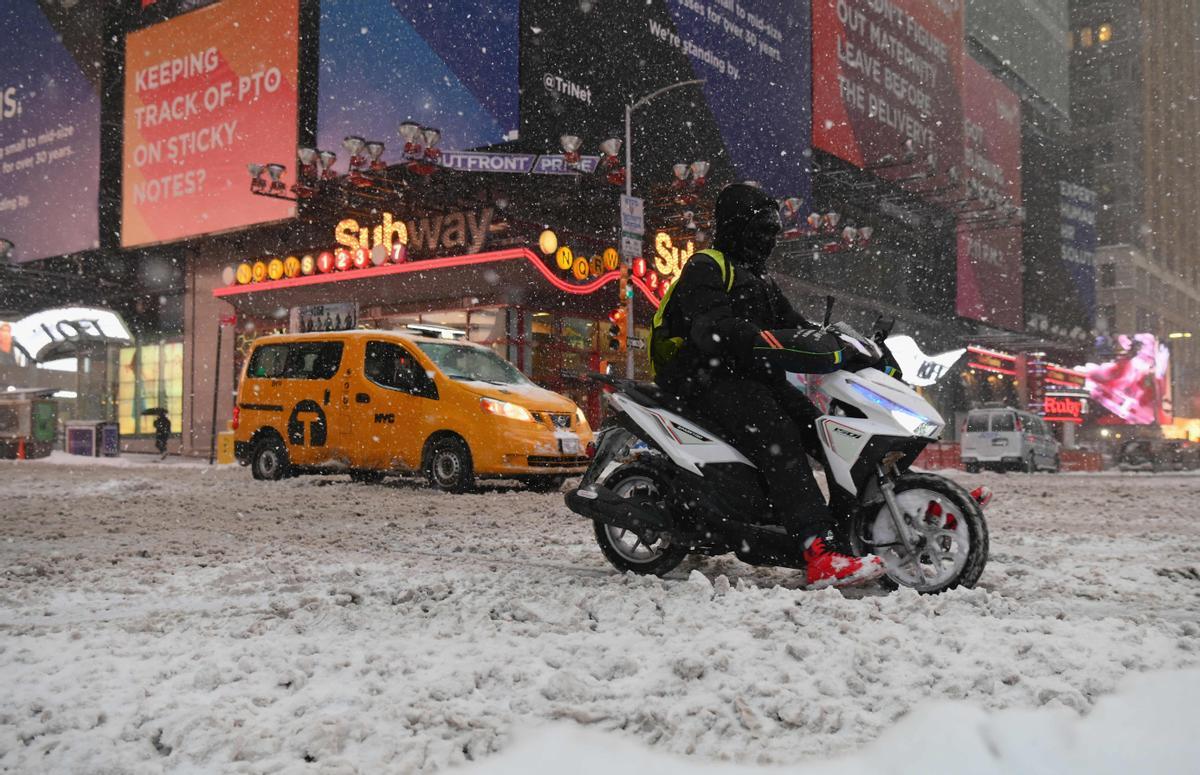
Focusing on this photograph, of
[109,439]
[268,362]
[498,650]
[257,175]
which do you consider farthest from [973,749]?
[109,439]

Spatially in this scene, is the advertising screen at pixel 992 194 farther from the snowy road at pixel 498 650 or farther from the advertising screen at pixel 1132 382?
the snowy road at pixel 498 650

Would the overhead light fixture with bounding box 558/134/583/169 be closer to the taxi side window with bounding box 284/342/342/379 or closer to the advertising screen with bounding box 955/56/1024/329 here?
the taxi side window with bounding box 284/342/342/379

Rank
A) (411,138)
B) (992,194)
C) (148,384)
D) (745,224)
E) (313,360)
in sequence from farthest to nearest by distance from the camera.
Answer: (992,194) < (148,384) < (411,138) < (313,360) < (745,224)

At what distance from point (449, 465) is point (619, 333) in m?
9.33

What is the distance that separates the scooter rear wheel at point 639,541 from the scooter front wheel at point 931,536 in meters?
1.00

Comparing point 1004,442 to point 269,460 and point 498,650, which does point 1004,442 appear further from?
point 498,650

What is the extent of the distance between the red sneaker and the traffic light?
48.7 feet

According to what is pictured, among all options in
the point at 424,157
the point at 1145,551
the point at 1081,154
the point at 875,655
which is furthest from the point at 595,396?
the point at 1081,154

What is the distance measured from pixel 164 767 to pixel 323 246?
2650 cm

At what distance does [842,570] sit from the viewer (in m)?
4.19

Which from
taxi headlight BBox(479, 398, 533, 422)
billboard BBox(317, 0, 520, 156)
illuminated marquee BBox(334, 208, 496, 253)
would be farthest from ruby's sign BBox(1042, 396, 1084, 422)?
taxi headlight BBox(479, 398, 533, 422)

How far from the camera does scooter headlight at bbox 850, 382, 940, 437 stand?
14.3ft

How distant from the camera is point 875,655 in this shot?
3137 millimetres

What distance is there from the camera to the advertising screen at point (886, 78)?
35.0m
